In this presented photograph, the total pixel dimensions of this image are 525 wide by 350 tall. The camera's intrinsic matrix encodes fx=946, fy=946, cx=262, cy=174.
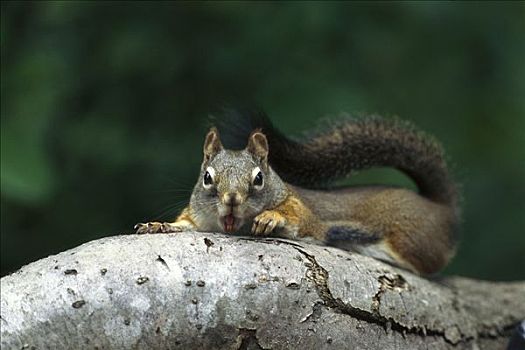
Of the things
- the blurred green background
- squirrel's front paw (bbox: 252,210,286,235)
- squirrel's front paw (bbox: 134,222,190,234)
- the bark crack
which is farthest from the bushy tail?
the bark crack

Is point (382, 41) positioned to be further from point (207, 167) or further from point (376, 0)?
point (207, 167)

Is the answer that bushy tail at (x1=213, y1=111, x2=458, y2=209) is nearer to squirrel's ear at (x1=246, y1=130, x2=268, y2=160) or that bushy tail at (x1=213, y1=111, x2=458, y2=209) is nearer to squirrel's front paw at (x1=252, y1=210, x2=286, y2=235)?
squirrel's ear at (x1=246, y1=130, x2=268, y2=160)

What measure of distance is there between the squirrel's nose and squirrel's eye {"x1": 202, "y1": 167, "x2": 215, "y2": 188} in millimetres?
115

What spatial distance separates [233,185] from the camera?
2457 millimetres

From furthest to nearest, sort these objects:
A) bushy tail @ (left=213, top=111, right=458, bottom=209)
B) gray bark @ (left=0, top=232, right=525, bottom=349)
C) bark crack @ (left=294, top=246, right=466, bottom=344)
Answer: bushy tail @ (left=213, top=111, right=458, bottom=209) → bark crack @ (left=294, top=246, right=466, bottom=344) → gray bark @ (left=0, top=232, right=525, bottom=349)

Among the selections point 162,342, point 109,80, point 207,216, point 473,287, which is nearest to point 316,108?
point 109,80

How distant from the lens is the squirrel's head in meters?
2.44

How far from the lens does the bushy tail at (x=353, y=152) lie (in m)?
2.93

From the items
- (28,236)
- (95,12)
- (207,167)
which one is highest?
(95,12)

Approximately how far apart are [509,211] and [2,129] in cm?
234

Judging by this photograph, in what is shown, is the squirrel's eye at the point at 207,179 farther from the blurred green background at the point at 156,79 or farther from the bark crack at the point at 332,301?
the blurred green background at the point at 156,79

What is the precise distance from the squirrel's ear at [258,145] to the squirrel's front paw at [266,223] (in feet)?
0.65

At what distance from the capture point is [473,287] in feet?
9.86

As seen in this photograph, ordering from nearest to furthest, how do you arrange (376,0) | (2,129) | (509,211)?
(2,129)
(376,0)
(509,211)
